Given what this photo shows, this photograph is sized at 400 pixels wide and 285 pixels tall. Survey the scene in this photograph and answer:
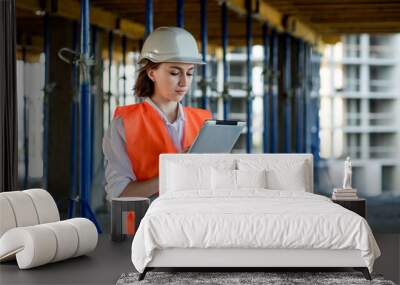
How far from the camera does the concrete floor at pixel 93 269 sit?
16.6ft

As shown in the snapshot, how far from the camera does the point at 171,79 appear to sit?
636 cm

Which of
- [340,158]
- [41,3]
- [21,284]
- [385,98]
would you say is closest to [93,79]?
[41,3]

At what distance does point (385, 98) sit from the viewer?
24672 millimetres

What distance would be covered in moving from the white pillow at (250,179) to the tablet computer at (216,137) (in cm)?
38

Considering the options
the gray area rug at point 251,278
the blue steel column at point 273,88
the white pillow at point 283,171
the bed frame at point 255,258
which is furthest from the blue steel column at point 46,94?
the bed frame at point 255,258

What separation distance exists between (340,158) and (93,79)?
13600mm

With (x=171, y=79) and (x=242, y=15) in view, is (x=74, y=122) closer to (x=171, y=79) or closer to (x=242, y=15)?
(x=242, y=15)

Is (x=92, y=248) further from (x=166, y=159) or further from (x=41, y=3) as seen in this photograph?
(x=41, y=3)

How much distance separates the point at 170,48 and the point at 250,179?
1110 mm

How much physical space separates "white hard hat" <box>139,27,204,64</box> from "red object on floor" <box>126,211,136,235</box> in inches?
41.4

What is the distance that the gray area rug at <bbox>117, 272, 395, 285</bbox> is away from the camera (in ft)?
16.1

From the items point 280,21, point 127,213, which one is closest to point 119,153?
point 127,213

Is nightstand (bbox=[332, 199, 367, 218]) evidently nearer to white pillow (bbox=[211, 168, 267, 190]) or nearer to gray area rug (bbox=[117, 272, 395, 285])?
white pillow (bbox=[211, 168, 267, 190])

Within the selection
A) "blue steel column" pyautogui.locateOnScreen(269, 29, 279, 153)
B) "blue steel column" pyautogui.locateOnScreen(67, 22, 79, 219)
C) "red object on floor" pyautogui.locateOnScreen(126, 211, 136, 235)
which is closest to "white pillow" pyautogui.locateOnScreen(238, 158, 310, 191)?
"red object on floor" pyautogui.locateOnScreen(126, 211, 136, 235)
